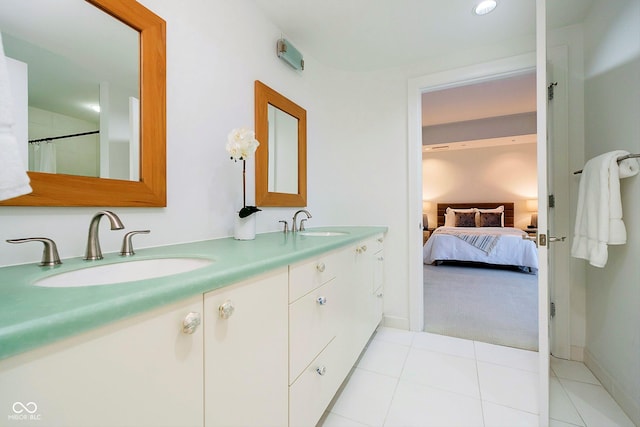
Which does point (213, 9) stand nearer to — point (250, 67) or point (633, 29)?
point (250, 67)

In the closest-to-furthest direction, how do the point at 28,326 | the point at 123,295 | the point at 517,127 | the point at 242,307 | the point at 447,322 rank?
the point at 28,326 → the point at 123,295 → the point at 242,307 → the point at 447,322 → the point at 517,127

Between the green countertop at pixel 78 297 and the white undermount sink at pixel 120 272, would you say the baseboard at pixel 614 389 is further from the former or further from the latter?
the white undermount sink at pixel 120 272

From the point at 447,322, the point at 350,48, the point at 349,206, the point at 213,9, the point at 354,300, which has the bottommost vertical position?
the point at 447,322

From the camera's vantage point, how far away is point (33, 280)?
652mm

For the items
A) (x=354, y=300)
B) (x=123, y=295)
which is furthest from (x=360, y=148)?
(x=123, y=295)

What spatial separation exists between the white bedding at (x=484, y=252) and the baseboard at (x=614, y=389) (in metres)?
2.31

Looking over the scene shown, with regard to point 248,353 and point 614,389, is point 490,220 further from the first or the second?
point 248,353

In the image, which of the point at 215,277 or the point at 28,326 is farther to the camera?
the point at 215,277

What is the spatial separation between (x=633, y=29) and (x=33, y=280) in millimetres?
2522

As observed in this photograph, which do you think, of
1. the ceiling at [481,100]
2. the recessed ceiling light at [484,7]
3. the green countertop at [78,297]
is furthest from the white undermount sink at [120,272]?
the ceiling at [481,100]

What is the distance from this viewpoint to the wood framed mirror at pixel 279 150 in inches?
68.1

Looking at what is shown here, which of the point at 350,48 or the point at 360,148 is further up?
the point at 350,48

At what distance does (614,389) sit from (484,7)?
2293 millimetres

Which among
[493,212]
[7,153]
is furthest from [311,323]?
[493,212]
